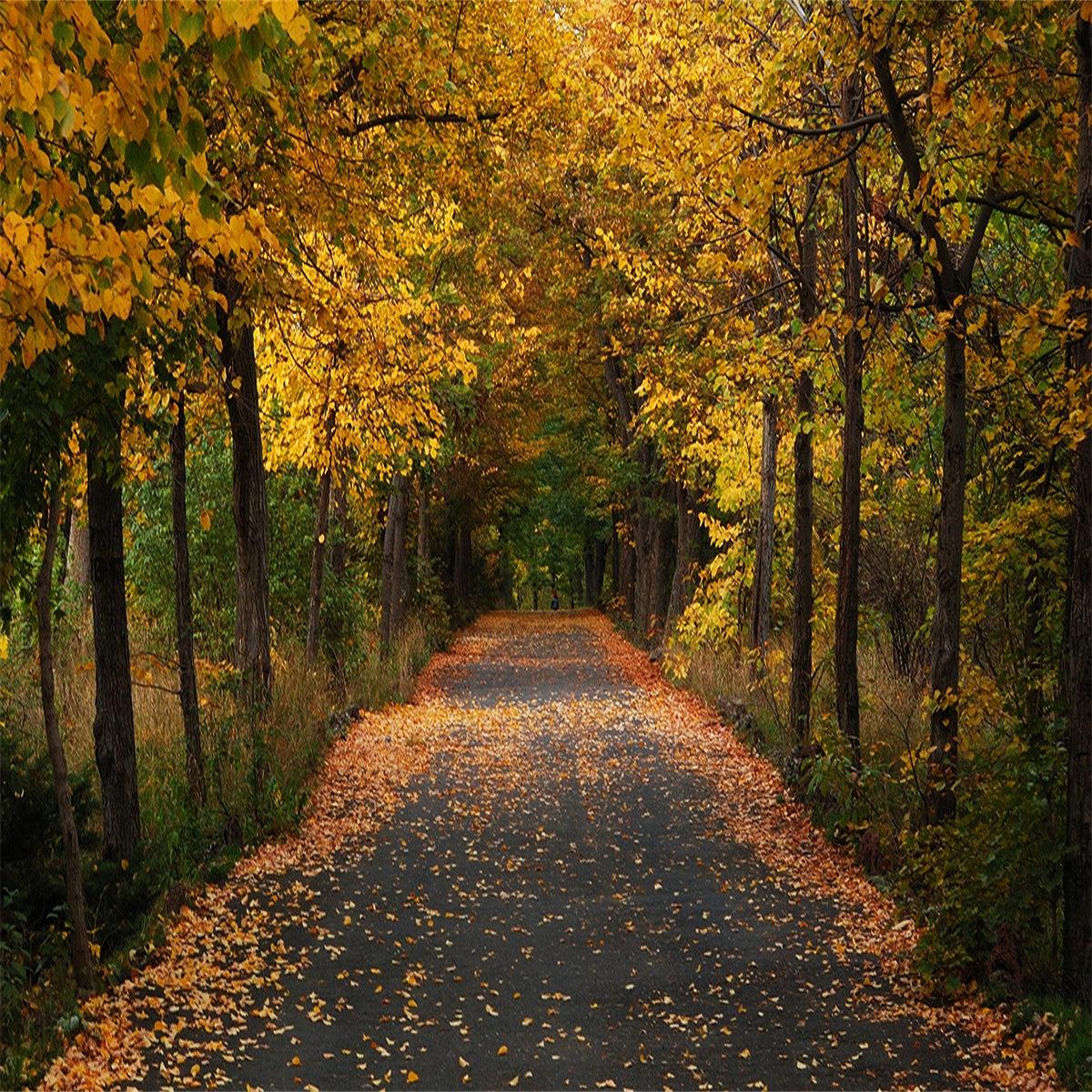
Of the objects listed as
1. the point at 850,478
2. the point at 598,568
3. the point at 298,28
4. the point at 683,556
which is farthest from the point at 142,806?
the point at 598,568

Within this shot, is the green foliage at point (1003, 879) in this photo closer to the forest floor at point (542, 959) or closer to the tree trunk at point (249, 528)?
the forest floor at point (542, 959)

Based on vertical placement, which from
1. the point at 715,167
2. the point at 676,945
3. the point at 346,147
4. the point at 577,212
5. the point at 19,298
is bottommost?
the point at 676,945

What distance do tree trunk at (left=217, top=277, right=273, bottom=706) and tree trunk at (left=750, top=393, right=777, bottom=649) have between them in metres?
7.08

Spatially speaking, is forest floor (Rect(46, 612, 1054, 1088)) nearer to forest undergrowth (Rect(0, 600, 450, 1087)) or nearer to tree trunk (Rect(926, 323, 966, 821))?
forest undergrowth (Rect(0, 600, 450, 1087))

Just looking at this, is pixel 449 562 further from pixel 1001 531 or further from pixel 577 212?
pixel 1001 531

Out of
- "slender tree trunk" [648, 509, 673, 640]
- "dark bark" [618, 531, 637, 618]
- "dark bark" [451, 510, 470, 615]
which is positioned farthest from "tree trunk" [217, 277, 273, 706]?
"dark bark" [618, 531, 637, 618]

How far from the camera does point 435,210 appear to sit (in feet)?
51.2

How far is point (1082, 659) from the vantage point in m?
6.19

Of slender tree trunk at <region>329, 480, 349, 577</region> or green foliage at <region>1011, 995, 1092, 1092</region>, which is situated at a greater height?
slender tree trunk at <region>329, 480, 349, 577</region>

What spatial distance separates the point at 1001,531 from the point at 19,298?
6124 mm

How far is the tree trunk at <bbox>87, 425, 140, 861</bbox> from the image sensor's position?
27.5 ft

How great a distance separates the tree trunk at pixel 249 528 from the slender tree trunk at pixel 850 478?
5.36 m

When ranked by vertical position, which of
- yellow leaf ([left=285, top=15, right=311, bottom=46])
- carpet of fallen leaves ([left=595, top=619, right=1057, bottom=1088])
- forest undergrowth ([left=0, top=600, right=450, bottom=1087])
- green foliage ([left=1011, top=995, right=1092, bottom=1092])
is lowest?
carpet of fallen leaves ([left=595, top=619, right=1057, bottom=1088])

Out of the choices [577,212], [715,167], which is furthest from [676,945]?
[577,212]
